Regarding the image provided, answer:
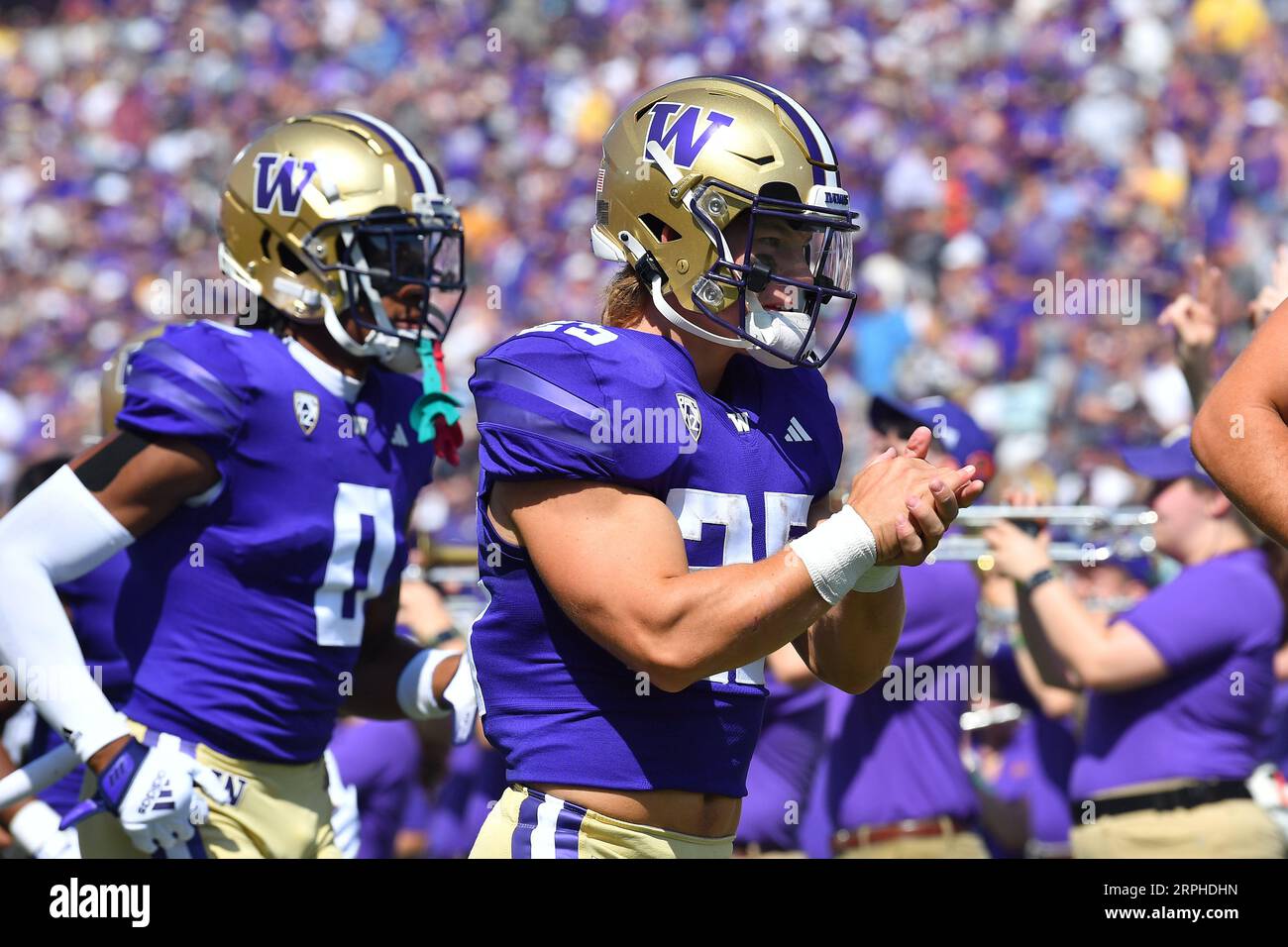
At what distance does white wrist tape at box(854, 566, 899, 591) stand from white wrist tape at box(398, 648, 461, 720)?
1300 mm

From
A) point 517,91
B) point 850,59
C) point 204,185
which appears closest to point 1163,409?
point 850,59

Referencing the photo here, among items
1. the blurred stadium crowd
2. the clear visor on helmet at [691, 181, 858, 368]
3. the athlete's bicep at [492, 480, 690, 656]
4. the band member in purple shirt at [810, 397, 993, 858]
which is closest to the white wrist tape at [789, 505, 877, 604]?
the athlete's bicep at [492, 480, 690, 656]

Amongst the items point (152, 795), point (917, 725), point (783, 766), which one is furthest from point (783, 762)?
point (152, 795)

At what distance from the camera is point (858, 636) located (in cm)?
272

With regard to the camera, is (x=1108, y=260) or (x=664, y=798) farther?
(x=1108, y=260)

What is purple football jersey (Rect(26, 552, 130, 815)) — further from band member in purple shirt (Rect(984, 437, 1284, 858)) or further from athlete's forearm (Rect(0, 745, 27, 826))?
band member in purple shirt (Rect(984, 437, 1284, 858))

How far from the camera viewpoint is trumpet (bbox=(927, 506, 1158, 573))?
4.85 m

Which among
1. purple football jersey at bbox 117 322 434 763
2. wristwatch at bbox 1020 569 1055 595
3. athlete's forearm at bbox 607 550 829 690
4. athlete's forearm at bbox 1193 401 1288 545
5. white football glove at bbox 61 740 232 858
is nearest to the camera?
athlete's forearm at bbox 607 550 829 690

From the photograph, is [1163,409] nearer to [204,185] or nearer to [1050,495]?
[1050,495]

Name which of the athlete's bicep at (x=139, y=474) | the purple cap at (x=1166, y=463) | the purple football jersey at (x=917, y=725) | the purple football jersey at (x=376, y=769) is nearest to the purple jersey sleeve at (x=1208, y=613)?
the purple cap at (x=1166, y=463)

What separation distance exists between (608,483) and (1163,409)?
6774 millimetres

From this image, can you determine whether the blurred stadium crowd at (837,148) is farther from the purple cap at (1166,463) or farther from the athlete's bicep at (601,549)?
the athlete's bicep at (601,549)

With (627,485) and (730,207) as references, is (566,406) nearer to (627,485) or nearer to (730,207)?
(627,485)

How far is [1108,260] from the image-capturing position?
1099 cm
